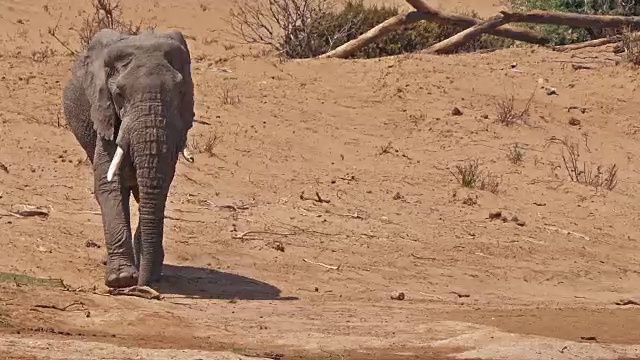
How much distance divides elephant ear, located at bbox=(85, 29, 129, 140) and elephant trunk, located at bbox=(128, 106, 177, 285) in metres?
0.37

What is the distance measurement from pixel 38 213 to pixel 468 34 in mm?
8543

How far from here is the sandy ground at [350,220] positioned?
1009 cm

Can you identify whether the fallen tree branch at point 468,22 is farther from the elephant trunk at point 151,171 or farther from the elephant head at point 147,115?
the elephant trunk at point 151,171

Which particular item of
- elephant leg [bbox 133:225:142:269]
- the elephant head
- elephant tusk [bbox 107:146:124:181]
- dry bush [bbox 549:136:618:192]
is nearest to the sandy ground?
dry bush [bbox 549:136:618:192]

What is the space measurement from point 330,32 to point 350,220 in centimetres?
656

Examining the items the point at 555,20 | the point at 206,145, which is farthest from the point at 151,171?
the point at 555,20

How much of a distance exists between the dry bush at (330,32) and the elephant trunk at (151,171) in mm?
9082

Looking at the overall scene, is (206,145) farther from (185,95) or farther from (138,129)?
(138,129)

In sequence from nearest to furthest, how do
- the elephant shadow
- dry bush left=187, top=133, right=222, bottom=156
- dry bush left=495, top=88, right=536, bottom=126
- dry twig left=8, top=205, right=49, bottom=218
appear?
1. the elephant shadow
2. dry twig left=8, top=205, right=49, bottom=218
3. dry bush left=187, top=133, right=222, bottom=156
4. dry bush left=495, top=88, right=536, bottom=126

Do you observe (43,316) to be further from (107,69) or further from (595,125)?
(595,125)

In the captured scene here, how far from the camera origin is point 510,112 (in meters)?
18.1

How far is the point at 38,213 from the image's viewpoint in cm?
1323

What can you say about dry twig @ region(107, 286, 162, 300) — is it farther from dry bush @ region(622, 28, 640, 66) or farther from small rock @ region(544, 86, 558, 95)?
dry bush @ region(622, 28, 640, 66)

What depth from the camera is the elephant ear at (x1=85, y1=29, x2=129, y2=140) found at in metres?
11.3
